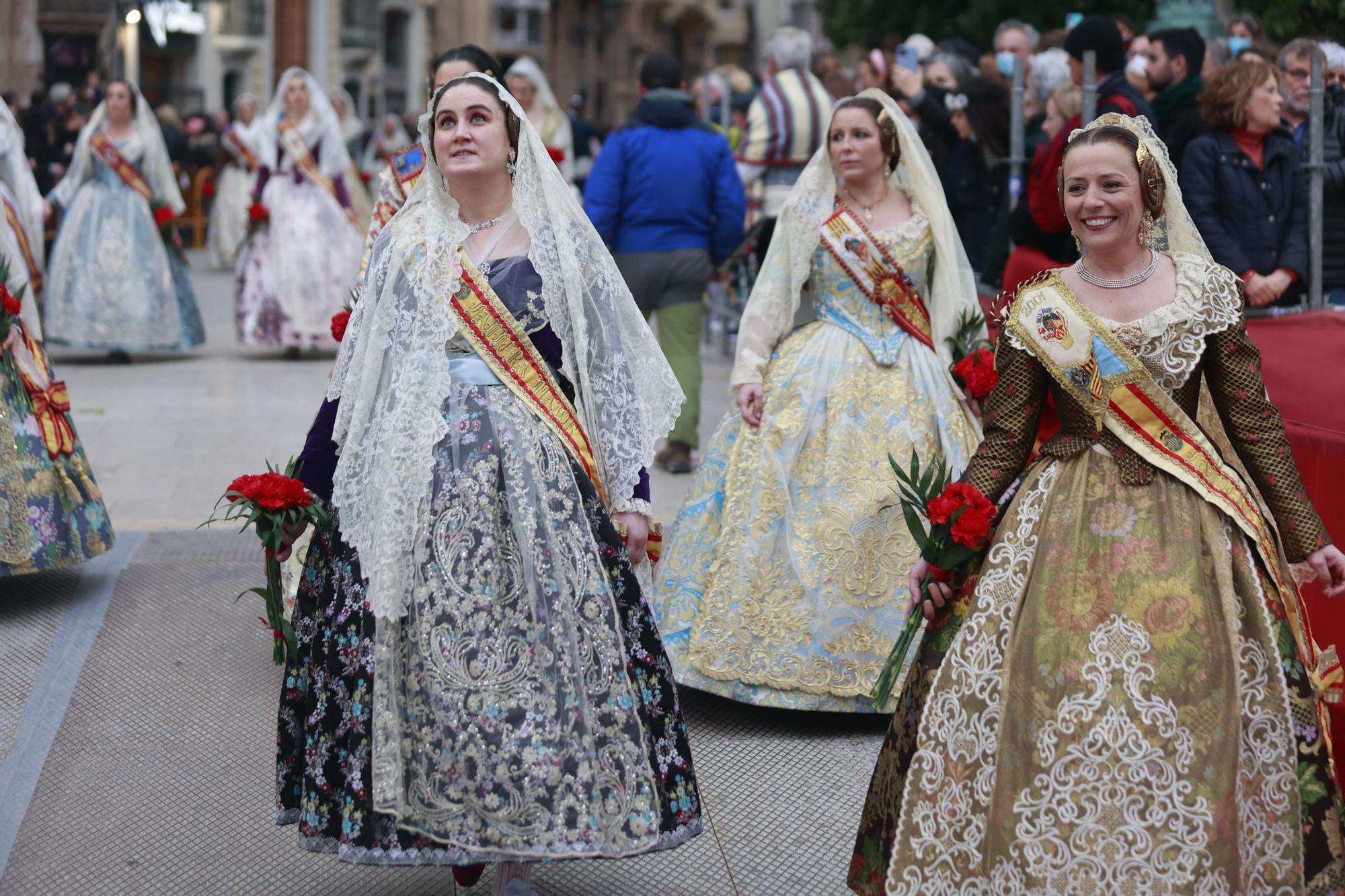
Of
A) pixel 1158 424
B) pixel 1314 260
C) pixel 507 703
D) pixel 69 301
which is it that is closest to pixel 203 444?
pixel 69 301

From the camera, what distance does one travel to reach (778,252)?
5.50m

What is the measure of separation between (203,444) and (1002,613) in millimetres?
6436

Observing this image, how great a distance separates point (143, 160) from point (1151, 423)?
9.54 m

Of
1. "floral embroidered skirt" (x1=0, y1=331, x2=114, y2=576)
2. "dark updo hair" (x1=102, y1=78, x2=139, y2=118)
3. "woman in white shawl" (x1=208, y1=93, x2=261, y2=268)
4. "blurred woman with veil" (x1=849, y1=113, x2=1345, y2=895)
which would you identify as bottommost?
"woman in white shawl" (x1=208, y1=93, x2=261, y2=268)

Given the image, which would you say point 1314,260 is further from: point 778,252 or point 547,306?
point 547,306

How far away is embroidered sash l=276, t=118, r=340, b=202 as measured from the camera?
11594 mm

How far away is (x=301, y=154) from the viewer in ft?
38.5

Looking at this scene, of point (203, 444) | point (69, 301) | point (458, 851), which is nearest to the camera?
point (458, 851)

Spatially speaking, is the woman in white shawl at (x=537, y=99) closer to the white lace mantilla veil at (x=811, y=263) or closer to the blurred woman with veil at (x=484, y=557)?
the white lace mantilla veil at (x=811, y=263)

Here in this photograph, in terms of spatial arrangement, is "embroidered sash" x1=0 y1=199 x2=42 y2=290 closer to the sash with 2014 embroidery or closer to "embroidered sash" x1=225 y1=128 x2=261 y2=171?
the sash with 2014 embroidery

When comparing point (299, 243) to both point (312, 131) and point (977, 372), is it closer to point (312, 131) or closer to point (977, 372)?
point (312, 131)

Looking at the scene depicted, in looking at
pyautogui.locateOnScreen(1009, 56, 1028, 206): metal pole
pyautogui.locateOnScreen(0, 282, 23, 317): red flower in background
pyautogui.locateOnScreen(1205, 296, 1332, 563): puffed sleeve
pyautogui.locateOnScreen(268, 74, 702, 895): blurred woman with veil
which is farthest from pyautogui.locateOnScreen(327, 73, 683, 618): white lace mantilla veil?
pyautogui.locateOnScreen(1009, 56, 1028, 206): metal pole

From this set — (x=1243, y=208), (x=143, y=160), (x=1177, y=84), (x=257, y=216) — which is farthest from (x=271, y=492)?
(x=143, y=160)

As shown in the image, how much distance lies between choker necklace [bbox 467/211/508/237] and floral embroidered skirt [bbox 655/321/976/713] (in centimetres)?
160
